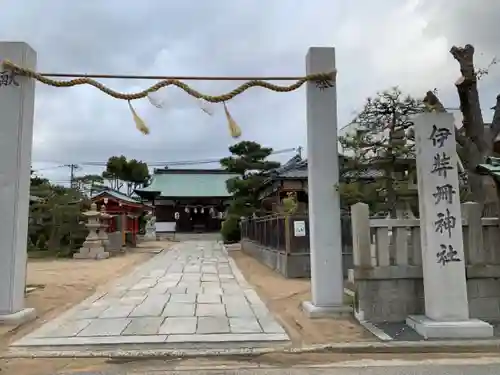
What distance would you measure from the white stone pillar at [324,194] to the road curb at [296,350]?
4.72 ft

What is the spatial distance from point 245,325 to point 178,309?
1722mm

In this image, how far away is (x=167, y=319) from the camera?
684 centimetres

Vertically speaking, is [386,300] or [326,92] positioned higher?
[326,92]

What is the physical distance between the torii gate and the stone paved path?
87cm

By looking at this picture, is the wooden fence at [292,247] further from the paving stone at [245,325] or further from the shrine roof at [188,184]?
the shrine roof at [188,184]

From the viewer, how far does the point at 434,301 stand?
5871mm

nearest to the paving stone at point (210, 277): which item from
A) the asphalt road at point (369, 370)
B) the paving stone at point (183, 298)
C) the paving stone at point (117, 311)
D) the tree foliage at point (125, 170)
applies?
the paving stone at point (183, 298)

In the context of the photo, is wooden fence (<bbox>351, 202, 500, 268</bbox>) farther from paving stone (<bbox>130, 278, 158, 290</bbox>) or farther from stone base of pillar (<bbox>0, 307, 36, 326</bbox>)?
paving stone (<bbox>130, 278, 158, 290</bbox>)

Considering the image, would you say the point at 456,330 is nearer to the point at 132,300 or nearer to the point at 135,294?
the point at 132,300

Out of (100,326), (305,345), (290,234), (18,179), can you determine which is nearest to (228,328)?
(305,345)

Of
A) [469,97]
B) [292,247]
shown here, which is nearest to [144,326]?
[292,247]

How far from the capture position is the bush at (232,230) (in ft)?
97.0

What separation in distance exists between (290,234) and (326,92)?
5.50m

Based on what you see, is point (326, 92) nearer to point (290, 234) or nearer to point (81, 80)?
point (81, 80)
